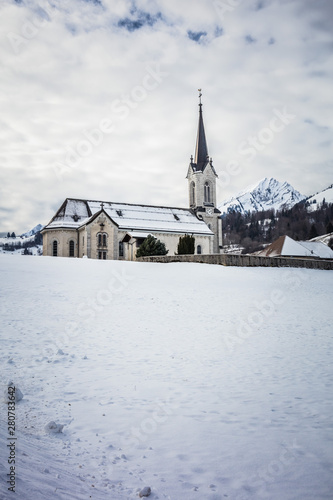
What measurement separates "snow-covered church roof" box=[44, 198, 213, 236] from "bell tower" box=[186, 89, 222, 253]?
446 cm

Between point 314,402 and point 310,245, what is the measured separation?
5515cm

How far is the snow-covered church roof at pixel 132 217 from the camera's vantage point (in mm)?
51281

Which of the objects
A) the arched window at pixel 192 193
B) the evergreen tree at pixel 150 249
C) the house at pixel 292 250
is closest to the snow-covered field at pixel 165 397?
the evergreen tree at pixel 150 249

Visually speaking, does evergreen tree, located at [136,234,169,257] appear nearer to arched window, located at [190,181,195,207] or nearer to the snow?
arched window, located at [190,181,195,207]

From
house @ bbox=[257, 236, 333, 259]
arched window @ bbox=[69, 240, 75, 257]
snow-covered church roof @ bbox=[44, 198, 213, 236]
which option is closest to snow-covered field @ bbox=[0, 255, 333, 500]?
arched window @ bbox=[69, 240, 75, 257]

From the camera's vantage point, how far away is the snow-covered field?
474 cm

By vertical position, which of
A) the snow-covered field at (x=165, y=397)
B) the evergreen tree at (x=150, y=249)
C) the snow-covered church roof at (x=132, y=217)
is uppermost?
the snow-covered church roof at (x=132, y=217)

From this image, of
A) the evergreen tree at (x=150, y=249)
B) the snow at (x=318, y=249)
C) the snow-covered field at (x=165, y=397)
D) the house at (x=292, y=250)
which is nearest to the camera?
the snow-covered field at (x=165, y=397)

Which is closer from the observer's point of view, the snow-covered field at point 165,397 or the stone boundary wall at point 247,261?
the snow-covered field at point 165,397

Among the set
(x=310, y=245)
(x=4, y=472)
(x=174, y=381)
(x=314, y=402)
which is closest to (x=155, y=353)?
(x=174, y=381)

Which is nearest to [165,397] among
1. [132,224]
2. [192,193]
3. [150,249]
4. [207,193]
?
[150,249]

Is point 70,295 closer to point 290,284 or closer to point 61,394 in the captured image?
point 61,394

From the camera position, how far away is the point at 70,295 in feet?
51.1

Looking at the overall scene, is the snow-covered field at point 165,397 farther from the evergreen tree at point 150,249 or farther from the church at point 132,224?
the church at point 132,224
